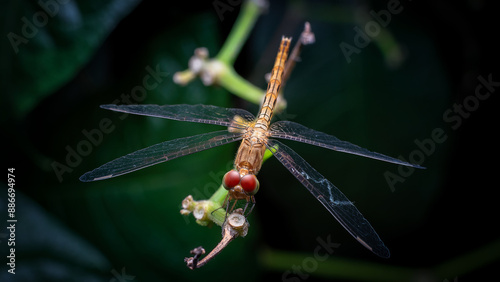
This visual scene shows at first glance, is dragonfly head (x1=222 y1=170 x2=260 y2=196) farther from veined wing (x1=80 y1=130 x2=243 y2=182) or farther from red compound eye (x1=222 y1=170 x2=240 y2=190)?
veined wing (x1=80 y1=130 x2=243 y2=182)

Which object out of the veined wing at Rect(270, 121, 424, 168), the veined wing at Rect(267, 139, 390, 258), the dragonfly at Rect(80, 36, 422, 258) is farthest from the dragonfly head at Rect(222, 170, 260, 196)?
the veined wing at Rect(270, 121, 424, 168)

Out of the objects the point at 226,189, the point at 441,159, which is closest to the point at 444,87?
the point at 441,159

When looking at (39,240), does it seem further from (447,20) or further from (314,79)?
(447,20)

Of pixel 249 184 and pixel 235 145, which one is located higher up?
pixel 235 145

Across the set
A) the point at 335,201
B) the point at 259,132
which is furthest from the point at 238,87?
the point at 335,201

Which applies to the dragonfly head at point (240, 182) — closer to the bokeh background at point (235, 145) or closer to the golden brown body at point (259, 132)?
the golden brown body at point (259, 132)

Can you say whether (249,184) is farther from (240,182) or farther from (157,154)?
(157,154)
